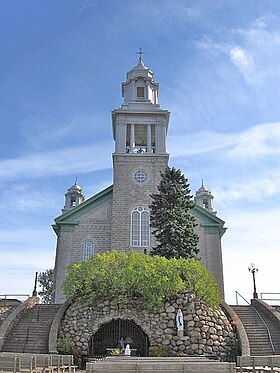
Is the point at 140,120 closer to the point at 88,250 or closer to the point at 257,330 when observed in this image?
the point at 88,250

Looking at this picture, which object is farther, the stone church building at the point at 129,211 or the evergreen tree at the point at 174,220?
the stone church building at the point at 129,211

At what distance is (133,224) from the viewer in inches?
1201

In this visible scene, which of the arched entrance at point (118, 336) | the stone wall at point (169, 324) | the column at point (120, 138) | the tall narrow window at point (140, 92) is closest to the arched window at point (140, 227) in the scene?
the column at point (120, 138)

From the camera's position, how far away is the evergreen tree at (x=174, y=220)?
23578mm

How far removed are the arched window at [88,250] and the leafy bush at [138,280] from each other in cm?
924

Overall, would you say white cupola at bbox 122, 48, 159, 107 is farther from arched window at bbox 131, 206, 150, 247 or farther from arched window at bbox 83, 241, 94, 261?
arched window at bbox 83, 241, 94, 261

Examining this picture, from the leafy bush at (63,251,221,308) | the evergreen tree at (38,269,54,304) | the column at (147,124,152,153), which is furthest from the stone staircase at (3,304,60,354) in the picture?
the evergreen tree at (38,269,54,304)

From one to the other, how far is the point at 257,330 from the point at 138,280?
6.50 metres

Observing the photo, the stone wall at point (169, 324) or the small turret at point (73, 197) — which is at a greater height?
the small turret at point (73, 197)

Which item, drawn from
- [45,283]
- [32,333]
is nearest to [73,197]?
[45,283]

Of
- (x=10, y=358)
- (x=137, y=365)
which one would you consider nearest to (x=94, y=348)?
(x=10, y=358)

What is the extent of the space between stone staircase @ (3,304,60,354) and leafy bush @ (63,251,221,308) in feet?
6.49

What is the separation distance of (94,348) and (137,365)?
1104 centimetres

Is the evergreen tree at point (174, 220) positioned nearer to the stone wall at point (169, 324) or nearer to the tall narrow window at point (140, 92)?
the stone wall at point (169, 324)
